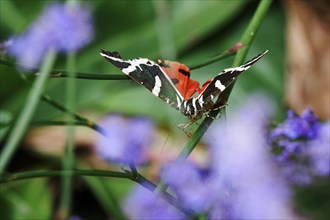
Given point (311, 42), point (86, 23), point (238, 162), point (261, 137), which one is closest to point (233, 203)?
point (261, 137)

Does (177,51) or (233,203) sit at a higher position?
(177,51)

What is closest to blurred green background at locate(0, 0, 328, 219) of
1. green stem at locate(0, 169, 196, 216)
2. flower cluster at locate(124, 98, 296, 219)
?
flower cluster at locate(124, 98, 296, 219)

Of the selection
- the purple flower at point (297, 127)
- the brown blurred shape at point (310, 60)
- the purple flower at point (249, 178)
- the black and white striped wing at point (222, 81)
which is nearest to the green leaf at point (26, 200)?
the purple flower at point (249, 178)

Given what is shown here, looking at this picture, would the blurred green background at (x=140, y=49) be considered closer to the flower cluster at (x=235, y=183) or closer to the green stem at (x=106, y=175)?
the flower cluster at (x=235, y=183)

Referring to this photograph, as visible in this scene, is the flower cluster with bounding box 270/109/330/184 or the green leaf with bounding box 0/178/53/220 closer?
the flower cluster with bounding box 270/109/330/184

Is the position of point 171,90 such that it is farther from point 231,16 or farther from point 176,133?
point 231,16

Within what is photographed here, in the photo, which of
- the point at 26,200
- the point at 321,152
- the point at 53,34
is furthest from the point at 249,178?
the point at 26,200

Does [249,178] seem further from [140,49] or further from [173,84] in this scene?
[140,49]

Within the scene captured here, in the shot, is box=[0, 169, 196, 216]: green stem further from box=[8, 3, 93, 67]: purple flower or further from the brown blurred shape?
the brown blurred shape
